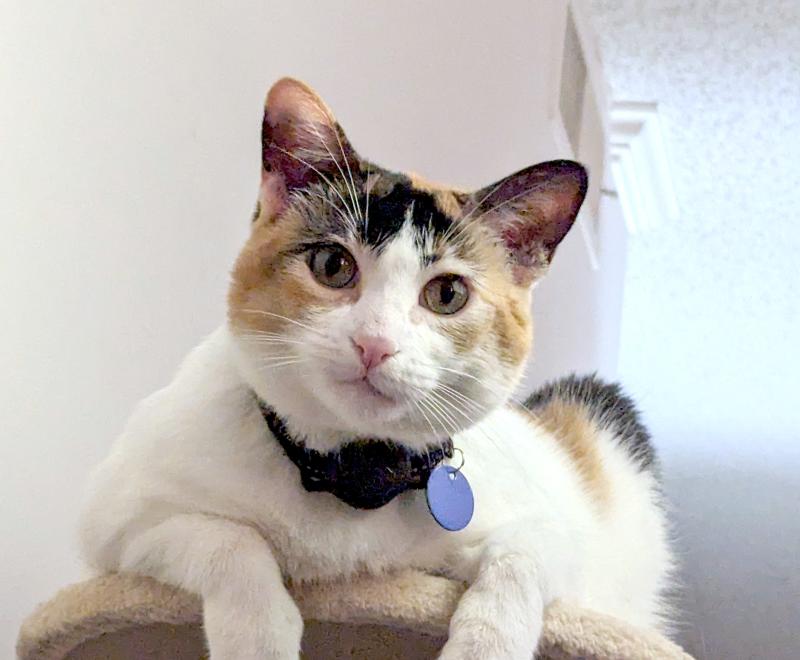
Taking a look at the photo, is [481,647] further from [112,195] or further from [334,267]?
[112,195]

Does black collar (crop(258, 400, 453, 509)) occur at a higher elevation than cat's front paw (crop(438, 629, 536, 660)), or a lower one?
higher

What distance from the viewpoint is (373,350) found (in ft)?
2.35

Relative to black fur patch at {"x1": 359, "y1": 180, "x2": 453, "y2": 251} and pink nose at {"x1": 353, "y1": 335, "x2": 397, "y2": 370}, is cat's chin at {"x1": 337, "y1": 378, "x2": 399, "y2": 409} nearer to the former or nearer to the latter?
pink nose at {"x1": 353, "y1": 335, "x2": 397, "y2": 370}

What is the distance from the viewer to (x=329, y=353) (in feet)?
2.39

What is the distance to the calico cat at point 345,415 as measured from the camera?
0.73 m

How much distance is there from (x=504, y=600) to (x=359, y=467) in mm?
176

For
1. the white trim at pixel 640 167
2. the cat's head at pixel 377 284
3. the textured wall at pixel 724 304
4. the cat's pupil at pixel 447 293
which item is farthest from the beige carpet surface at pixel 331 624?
the white trim at pixel 640 167

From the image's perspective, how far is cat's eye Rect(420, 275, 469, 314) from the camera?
81 cm

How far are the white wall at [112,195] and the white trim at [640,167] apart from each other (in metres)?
1.30

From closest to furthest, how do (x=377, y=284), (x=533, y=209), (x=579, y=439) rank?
(x=377, y=284) < (x=533, y=209) < (x=579, y=439)

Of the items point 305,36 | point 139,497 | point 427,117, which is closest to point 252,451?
point 139,497

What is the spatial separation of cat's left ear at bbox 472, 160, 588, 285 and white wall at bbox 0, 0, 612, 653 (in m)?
0.45

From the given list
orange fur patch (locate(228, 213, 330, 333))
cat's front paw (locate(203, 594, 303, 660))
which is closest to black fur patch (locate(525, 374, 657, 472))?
orange fur patch (locate(228, 213, 330, 333))

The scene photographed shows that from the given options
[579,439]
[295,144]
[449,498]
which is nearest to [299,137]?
[295,144]
